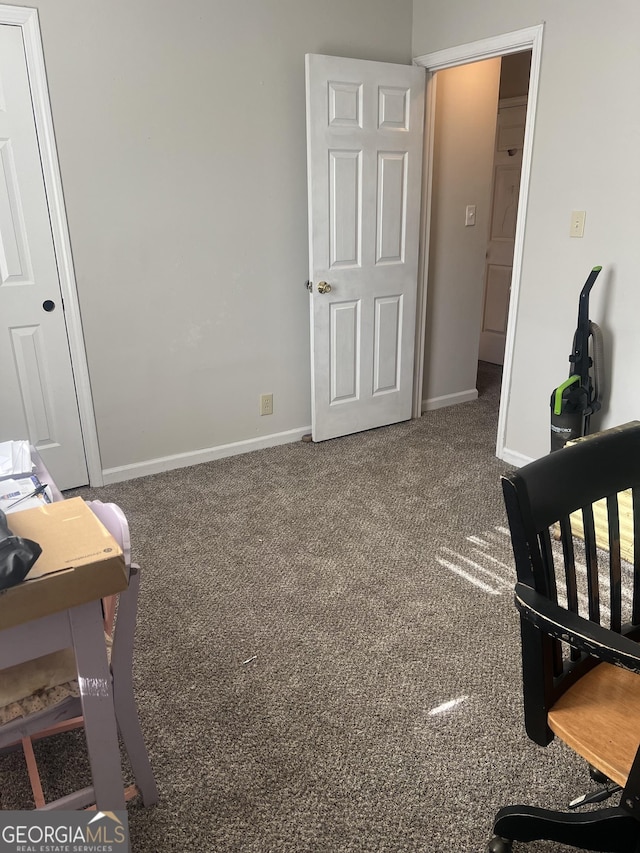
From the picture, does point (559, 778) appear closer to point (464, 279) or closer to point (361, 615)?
point (361, 615)

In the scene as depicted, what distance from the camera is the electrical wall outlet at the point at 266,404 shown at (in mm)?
3617

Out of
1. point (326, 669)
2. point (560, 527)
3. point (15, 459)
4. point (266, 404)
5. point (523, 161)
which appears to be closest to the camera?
point (560, 527)

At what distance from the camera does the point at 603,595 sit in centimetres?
→ 226

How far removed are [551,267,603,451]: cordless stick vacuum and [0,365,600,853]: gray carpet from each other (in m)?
0.49

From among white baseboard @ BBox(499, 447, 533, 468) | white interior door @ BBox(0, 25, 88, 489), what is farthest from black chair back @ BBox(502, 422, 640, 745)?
white interior door @ BBox(0, 25, 88, 489)

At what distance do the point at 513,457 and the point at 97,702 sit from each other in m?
2.72

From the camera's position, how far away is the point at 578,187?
9.30ft

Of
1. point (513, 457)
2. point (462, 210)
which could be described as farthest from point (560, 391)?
point (462, 210)

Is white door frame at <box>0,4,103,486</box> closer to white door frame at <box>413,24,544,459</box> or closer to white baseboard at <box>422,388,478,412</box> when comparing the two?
white door frame at <box>413,24,544,459</box>

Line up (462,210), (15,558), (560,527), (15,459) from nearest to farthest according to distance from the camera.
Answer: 1. (15,558)
2. (560,527)
3. (15,459)
4. (462,210)

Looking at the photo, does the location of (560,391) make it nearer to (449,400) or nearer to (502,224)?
(449,400)

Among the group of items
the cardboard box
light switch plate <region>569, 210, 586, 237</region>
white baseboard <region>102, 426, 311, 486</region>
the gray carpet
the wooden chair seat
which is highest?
light switch plate <region>569, 210, 586, 237</region>

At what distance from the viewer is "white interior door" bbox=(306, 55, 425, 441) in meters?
3.23

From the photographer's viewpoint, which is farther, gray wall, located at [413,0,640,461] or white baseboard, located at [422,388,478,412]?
white baseboard, located at [422,388,478,412]
